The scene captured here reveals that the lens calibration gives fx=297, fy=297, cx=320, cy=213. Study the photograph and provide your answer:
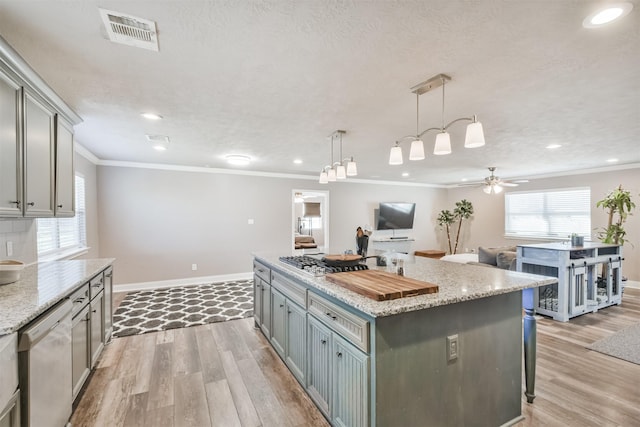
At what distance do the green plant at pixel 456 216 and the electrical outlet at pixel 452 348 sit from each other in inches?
290

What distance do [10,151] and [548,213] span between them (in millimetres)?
8855

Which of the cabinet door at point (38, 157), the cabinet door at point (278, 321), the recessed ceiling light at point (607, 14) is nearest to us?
the recessed ceiling light at point (607, 14)

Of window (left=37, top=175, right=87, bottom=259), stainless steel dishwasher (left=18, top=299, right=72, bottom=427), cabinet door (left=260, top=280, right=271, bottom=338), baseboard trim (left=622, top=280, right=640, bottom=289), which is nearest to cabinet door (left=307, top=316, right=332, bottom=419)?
cabinet door (left=260, top=280, right=271, bottom=338)

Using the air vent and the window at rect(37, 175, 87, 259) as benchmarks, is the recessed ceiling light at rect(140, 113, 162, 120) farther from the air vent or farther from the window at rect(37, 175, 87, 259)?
the window at rect(37, 175, 87, 259)

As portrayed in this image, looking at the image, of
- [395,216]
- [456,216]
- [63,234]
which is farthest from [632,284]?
[63,234]

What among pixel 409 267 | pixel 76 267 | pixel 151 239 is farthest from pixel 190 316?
pixel 409 267

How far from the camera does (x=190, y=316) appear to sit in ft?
13.4

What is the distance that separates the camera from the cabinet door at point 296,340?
90.4 inches

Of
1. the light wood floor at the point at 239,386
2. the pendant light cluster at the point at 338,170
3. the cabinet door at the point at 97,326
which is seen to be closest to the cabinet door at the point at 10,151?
the cabinet door at the point at 97,326

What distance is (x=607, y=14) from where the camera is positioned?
1.45 meters

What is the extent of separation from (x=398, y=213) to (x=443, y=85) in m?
6.20

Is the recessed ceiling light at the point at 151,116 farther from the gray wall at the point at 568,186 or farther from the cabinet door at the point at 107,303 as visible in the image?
the gray wall at the point at 568,186

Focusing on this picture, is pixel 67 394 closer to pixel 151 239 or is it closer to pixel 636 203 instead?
pixel 151 239

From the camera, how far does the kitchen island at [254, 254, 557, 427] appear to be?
1522mm
